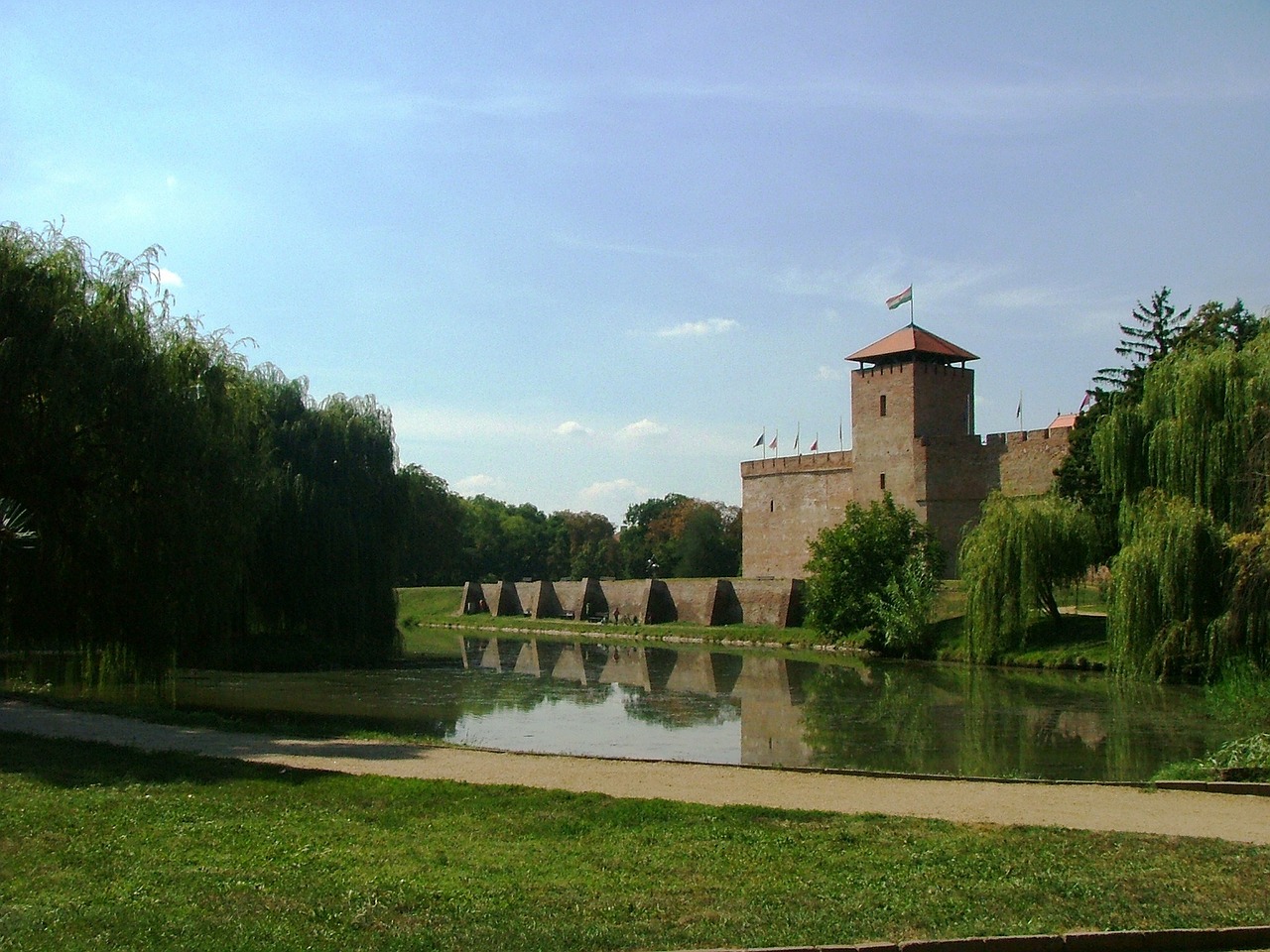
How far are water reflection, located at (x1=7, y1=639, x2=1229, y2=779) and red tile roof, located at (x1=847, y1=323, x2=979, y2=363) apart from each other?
17.8 meters

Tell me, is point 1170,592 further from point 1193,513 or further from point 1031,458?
point 1031,458

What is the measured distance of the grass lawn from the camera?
15.3ft

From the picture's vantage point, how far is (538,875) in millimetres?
5582

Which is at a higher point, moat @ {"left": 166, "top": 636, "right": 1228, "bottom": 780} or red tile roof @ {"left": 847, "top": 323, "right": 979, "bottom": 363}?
red tile roof @ {"left": 847, "top": 323, "right": 979, "bottom": 363}

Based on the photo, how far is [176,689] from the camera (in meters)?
17.5

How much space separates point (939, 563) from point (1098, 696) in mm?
12790

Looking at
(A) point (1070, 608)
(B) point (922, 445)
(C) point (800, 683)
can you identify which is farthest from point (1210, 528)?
(B) point (922, 445)

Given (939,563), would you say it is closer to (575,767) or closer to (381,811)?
(575,767)

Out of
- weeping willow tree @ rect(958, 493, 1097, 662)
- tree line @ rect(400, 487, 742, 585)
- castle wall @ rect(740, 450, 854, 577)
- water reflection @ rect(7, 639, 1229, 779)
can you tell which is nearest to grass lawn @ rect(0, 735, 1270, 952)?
water reflection @ rect(7, 639, 1229, 779)

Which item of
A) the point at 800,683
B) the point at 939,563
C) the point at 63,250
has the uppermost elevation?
the point at 63,250

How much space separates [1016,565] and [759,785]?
57.9 feet

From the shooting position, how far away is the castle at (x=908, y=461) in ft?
126

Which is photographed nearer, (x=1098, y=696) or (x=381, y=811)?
(x=381, y=811)

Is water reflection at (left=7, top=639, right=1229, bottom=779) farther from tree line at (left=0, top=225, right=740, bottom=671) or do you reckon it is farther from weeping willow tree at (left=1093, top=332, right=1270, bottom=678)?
tree line at (left=0, top=225, right=740, bottom=671)
